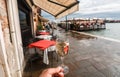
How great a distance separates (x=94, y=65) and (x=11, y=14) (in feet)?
10.4

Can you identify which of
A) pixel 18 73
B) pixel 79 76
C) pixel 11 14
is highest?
pixel 11 14

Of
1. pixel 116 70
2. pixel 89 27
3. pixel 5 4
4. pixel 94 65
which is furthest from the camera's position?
pixel 89 27

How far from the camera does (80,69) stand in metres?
4.16

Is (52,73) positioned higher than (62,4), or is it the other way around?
(62,4)

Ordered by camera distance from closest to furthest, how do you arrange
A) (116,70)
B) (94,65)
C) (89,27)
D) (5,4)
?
(5,4)
(116,70)
(94,65)
(89,27)

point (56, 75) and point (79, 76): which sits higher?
point (56, 75)

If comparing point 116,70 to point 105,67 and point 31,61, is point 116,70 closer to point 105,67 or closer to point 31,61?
point 105,67

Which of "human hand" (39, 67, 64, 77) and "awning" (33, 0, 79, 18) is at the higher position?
"awning" (33, 0, 79, 18)

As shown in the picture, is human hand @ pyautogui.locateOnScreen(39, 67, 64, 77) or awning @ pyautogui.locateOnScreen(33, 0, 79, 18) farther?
awning @ pyautogui.locateOnScreen(33, 0, 79, 18)

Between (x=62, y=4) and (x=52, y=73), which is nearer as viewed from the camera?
(x=52, y=73)

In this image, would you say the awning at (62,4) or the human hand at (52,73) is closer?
the human hand at (52,73)

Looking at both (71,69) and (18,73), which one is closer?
(18,73)

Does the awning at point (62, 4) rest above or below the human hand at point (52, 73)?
above

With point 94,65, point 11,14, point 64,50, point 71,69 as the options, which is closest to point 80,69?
point 71,69
